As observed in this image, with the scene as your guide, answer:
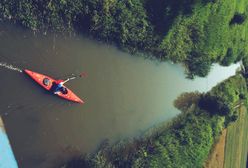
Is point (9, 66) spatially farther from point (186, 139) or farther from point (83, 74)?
point (186, 139)

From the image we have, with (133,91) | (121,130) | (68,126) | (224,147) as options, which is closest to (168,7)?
(133,91)

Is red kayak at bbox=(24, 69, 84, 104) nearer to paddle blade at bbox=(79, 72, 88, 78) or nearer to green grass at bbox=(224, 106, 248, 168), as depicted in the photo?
paddle blade at bbox=(79, 72, 88, 78)

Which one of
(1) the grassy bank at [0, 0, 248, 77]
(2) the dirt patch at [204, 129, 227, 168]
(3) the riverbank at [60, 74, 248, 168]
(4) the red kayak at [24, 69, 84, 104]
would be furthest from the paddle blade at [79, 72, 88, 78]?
(2) the dirt patch at [204, 129, 227, 168]

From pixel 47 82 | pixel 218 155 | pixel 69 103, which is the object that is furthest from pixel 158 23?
pixel 218 155

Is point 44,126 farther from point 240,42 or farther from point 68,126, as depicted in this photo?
point 240,42

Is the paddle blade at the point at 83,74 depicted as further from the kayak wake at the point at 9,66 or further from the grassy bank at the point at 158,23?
the kayak wake at the point at 9,66

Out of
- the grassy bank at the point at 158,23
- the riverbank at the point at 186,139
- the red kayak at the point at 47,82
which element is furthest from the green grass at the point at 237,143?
the red kayak at the point at 47,82
